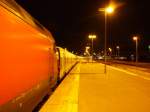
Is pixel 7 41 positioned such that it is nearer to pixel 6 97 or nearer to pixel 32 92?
pixel 6 97

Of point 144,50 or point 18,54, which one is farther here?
point 144,50

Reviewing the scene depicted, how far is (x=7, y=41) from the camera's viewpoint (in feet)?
18.2

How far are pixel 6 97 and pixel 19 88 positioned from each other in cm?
117

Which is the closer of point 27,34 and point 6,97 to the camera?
point 6,97

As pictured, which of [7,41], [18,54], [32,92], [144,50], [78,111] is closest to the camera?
[7,41]

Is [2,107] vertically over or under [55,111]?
over

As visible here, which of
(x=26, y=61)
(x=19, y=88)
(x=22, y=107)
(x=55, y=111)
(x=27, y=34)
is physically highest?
(x=27, y=34)

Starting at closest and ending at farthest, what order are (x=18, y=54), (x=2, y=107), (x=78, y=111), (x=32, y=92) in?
(x=2, y=107) → (x=18, y=54) → (x=32, y=92) → (x=78, y=111)

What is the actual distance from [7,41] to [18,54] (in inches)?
38.1

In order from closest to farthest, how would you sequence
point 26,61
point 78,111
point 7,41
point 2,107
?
point 2,107 → point 7,41 → point 26,61 → point 78,111

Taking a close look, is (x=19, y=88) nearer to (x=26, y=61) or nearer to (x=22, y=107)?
(x=22, y=107)

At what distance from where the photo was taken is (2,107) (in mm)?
5102

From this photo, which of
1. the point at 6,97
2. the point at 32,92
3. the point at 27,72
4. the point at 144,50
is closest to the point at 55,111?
the point at 32,92

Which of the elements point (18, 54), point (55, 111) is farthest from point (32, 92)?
point (55, 111)
